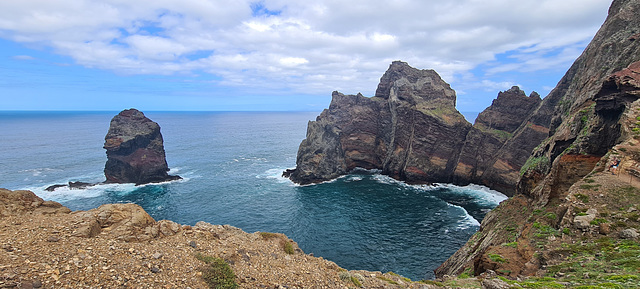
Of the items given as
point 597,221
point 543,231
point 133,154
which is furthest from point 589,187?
point 133,154

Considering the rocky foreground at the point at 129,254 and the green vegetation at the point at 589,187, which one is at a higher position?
the green vegetation at the point at 589,187

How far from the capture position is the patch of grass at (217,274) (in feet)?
43.1

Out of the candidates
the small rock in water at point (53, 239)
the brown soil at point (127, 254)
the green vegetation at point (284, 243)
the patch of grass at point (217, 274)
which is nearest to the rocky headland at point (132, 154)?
the brown soil at point (127, 254)

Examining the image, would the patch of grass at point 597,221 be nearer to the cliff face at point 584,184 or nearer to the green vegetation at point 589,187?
the cliff face at point 584,184

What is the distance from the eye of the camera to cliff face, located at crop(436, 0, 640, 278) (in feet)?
67.1

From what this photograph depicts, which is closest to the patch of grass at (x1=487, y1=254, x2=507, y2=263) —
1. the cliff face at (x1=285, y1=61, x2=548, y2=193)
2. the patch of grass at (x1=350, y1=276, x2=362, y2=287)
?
the patch of grass at (x1=350, y1=276, x2=362, y2=287)

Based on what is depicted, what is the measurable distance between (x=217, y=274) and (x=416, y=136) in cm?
7983

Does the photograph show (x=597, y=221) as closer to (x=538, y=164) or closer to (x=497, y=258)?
(x=497, y=258)

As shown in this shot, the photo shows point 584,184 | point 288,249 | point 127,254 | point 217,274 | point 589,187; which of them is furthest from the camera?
point 584,184

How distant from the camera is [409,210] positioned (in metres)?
62.9

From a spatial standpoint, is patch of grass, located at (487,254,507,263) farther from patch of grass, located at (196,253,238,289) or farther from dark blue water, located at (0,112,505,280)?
patch of grass, located at (196,253,238,289)

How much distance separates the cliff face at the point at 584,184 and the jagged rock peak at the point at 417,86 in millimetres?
48645

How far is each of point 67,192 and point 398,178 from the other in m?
84.4

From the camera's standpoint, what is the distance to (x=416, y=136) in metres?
86.4
